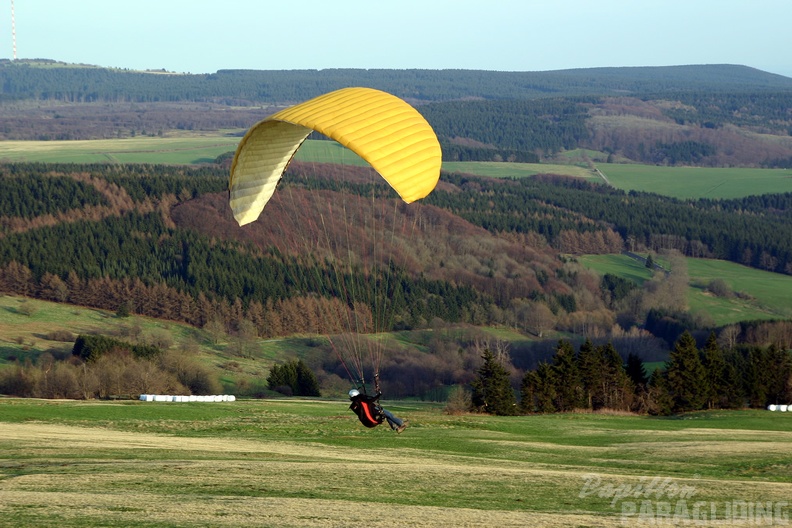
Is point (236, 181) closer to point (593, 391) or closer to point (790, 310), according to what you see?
point (593, 391)

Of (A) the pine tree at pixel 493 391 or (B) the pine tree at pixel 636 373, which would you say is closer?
(A) the pine tree at pixel 493 391

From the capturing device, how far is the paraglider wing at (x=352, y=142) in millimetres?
22422

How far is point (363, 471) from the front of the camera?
2878 centimetres

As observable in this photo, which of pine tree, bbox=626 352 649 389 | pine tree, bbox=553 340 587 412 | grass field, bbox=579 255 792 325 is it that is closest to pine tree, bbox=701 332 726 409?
pine tree, bbox=626 352 649 389

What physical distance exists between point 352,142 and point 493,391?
4169 cm

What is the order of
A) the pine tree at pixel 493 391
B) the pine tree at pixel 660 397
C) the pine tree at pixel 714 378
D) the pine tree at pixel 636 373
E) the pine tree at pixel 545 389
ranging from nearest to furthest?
the pine tree at pixel 493 391 → the pine tree at pixel 545 389 → the pine tree at pixel 660 397 → the pine tree at pixel 714 378 → the pine tree at pixel 636 373

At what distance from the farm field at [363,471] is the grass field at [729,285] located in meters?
99.6

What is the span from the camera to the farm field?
21.5m

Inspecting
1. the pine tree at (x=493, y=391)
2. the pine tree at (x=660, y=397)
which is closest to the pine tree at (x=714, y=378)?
the pine tree at (x=660, y=397)

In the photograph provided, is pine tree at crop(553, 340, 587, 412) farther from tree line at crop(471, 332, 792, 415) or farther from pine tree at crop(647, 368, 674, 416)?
pine tree at crop(647, 368, 674, 416)

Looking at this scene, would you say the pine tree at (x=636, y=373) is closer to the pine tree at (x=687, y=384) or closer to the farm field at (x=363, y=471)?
the pine tree at (x=687, y=384)

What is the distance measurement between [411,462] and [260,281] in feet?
396

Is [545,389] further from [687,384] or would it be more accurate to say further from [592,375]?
[687,384]

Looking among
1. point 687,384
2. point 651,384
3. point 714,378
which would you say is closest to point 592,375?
point 651,384
